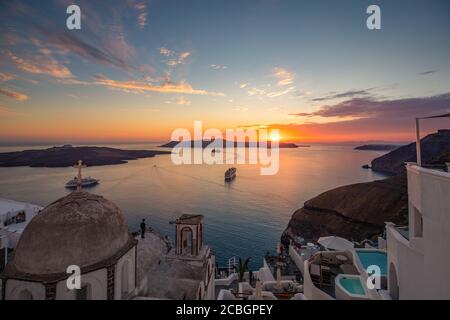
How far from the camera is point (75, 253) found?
621 cm

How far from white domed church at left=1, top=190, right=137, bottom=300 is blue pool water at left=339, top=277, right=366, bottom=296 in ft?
27.5

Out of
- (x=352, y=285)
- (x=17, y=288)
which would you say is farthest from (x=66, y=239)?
(x=352, y=285)

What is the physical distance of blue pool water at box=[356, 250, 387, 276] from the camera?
12.3 metres

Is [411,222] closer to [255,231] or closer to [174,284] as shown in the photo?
[174,284]

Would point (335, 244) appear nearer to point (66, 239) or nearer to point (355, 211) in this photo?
point (66, 239)

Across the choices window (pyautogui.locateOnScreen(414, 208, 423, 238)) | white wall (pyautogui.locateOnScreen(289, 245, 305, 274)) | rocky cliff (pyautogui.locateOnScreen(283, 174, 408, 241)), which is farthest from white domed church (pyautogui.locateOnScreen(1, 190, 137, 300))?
rocky cliff (pyautogui.locateOnScreen(283, 174, 408, 241))

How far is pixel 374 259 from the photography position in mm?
13000

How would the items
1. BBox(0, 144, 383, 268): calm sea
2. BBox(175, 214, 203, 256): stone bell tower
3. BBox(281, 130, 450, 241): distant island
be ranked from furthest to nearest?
BBox(0, 144, 383, 268): calm sea → BBox(281, 130, 450, 241): distant island → BBox(175, 214, 203, 256): stone bell tower

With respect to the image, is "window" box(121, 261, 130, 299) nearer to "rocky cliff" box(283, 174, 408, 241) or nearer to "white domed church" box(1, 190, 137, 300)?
"white domed church" box(1, 190, 137, 300)

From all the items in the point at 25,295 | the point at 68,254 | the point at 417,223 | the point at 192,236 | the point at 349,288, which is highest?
the point at 417,223

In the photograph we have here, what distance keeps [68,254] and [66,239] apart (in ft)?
1.28

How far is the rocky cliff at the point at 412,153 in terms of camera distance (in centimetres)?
8075

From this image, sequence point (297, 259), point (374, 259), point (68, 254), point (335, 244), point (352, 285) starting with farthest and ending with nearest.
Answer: point (335, 244)
point (297, 259)
point (374, 259)
point (352, 285)
point (68, 254)

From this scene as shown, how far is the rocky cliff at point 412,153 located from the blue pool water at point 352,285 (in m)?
83.8
